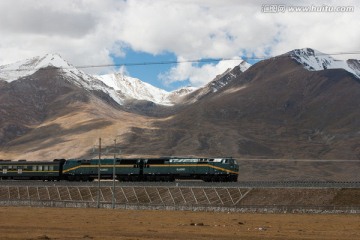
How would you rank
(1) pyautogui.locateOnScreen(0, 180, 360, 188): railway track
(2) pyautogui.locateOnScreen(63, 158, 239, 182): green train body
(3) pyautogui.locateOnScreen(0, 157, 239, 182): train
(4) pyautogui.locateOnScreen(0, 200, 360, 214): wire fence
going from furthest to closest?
(3) pyautogui.locateOnScreen(0, 157, 239, 182): train → (2) pyautogui.locateOnScreen(63, 158, 239, 182): green train body → (1) pyautogui.locateOnScreen(0, 180, 360, 188): railway track → (4) pyautogui.locateOnScreen(0, 200, 360, 214): wire fence

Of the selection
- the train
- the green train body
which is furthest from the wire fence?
the green train body

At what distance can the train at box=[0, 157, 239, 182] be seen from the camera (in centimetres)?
10762

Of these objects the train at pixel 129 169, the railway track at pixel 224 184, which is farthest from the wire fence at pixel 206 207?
the railway track at pixel 224 184

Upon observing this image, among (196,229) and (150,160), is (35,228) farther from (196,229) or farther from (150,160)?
(150,160)

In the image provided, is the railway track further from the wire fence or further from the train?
the wire fence

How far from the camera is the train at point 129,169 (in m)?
108

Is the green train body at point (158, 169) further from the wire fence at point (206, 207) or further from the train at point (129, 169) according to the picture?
the wire fence at point (206, 207)

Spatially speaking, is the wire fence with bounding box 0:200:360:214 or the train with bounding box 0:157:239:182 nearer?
the wire fence with bounding box 0:200:360:214

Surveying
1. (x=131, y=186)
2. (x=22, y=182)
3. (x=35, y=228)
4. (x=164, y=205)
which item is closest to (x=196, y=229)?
(x=35, y=228)

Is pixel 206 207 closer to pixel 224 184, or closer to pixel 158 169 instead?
pixel 224 184

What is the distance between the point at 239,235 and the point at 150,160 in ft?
221

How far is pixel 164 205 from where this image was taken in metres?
93.3

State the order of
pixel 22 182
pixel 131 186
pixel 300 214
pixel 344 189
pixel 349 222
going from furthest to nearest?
pixel 22 182 < pixel 131 186 < pixel 344 189 < pixel 300 214 < pixel 349 222

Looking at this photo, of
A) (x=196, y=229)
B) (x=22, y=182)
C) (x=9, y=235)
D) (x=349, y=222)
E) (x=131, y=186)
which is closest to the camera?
(x=9, y=235)
